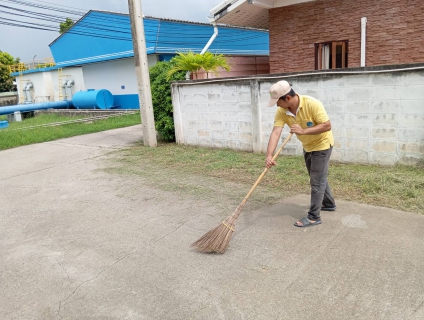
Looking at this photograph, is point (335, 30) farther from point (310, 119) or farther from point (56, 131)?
A: point (56, 131)

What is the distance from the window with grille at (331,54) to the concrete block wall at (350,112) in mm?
3301

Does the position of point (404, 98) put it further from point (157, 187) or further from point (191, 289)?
point (191, 289)

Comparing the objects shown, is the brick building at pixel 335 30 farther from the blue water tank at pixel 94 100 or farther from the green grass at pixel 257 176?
the blue water tank at pixel 94 100

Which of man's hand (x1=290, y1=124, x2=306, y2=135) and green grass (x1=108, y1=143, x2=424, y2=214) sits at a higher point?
man's hand (x1=290, y1=124, x2=306, y2=135)

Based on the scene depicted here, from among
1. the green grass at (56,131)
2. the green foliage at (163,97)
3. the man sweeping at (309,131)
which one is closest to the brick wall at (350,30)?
the green foliage at (163,97)

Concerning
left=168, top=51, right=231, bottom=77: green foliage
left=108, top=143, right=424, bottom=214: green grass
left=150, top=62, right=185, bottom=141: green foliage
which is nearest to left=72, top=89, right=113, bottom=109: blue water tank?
left=150, top=62, right=185, bottom=141: green foliage

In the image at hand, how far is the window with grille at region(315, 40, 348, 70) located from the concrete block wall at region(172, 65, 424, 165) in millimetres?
3301

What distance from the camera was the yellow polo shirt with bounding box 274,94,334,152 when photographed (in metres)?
3.76

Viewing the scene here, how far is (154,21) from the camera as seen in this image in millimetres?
18219

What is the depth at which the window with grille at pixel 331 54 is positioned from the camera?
9391mm

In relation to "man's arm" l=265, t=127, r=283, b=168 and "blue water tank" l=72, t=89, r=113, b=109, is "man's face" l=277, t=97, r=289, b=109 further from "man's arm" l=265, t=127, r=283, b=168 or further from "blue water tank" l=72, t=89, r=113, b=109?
"blue water tank" l=72, t=89, r=113, b=109

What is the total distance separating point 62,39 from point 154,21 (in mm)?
10012

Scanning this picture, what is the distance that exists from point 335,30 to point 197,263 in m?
7.79

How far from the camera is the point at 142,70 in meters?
8.89
